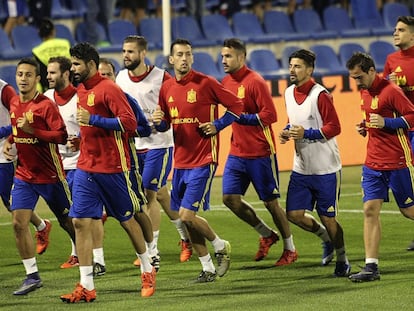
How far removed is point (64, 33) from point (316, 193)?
441 inches

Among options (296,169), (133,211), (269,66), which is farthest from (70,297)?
(269,66)

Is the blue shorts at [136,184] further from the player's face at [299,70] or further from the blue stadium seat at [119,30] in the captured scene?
the blue stadium seat at [119,30]

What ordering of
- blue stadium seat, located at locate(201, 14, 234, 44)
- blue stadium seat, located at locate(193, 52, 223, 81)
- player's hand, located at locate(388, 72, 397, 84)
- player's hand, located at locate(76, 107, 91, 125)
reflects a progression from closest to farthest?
player's hand, located at locate(76, 107, 91, 125) < player's hand, located at locate(388, 72, 397, 84) < blue stadium seat, located at locate(193, 52, 223, 81) < blue stadium seat, located at locate(201, 14, 234, 44)

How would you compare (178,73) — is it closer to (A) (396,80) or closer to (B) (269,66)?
(A) (396,80)

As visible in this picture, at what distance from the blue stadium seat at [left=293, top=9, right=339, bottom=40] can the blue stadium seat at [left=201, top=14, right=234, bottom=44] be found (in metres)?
2.01

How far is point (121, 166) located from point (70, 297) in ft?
4.05

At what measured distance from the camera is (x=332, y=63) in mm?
24672

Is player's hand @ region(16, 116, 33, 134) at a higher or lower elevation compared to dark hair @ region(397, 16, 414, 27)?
lower

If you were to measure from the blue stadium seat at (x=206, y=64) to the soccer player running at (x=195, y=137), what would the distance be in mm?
10981

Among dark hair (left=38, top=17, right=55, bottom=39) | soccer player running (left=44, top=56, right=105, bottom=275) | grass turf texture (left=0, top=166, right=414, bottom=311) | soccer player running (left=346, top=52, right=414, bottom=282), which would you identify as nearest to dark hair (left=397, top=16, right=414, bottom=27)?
soccer player running (left=346, top=52, right=414, bottom=282)

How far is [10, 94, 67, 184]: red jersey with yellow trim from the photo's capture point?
1117cm

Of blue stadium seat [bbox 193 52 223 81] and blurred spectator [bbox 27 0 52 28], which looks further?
blue stadium seat [bbox 193 52 223 81]

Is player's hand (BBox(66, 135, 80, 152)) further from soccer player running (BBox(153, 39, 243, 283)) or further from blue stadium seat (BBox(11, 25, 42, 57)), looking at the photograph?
blue stadium seat (BBox(11, 25, 42, 57))

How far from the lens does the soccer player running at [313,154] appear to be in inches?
454
